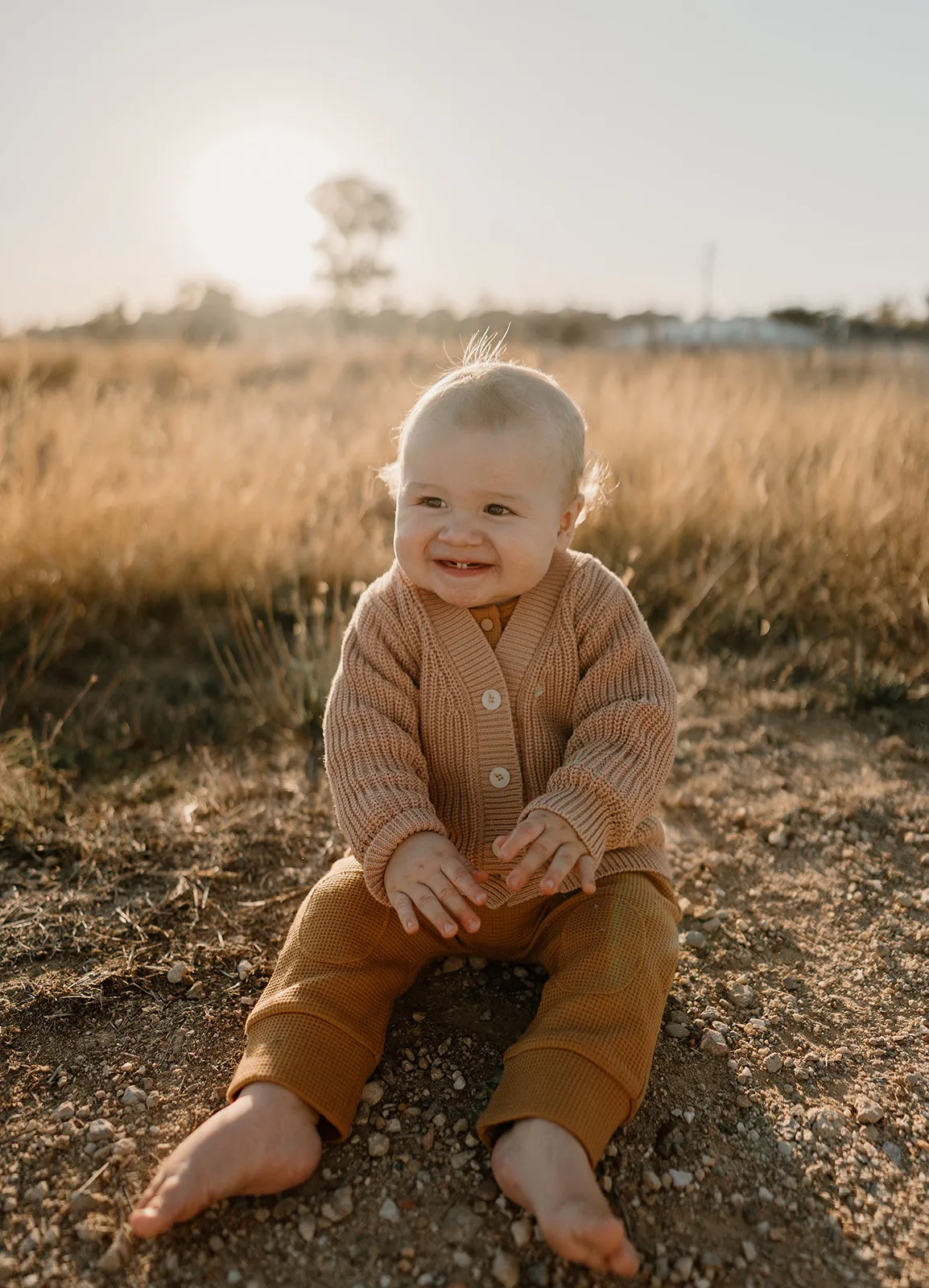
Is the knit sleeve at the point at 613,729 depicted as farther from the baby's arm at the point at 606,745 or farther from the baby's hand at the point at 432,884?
the baby's hand at the point at 432,884

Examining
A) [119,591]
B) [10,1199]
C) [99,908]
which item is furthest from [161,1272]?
[119,591]

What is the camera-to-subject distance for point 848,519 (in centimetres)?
423

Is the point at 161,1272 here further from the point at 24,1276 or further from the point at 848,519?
the point at 848,519

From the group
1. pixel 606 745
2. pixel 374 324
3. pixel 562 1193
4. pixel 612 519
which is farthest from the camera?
pixel 374 324

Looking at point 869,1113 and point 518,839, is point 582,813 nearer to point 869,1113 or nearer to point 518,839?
point 518,839

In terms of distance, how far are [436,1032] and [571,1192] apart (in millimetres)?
554

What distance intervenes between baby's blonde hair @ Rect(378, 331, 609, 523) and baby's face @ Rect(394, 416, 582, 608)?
2 centimetres

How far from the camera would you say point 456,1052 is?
188 centimetres

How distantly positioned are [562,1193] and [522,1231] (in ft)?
0.41

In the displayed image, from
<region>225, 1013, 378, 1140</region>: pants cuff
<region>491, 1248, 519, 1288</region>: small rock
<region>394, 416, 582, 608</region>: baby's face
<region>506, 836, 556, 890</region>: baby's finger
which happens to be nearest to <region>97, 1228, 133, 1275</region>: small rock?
<region>225, 1013, 378, 1140</region>: pants cuff

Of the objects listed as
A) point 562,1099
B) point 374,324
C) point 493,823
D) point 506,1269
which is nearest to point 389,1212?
point 506,1269

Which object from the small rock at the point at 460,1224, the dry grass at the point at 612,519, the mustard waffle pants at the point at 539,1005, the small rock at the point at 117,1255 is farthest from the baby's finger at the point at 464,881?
the dry grass at the point at 612,519

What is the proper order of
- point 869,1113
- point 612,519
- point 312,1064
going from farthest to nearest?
point 612,519 < point 869,1113 < point 312,1064

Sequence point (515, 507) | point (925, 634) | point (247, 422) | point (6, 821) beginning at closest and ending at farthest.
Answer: point (515, 507) → point (6, 821) → point (925, 634) → point (247, 422)
